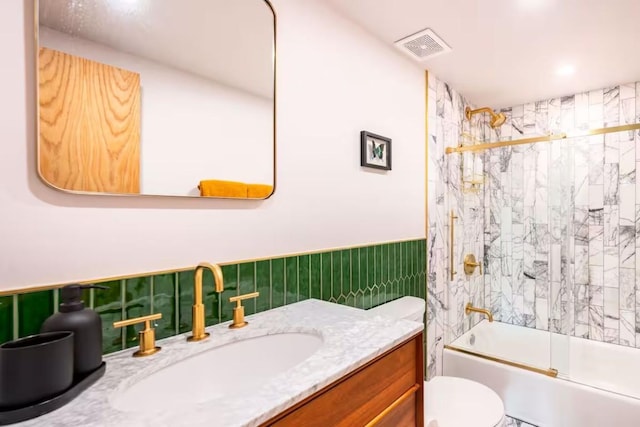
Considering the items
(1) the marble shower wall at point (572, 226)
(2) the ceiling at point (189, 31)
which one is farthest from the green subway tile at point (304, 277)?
(1) the marble shower wall at point (572, 226)

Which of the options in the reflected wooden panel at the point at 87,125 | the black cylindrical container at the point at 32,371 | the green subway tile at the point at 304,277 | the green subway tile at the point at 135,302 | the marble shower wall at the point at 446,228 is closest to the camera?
the black cylindrical container at the point at 32,371

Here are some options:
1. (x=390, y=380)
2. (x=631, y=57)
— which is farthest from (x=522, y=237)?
(x=390, y=380)

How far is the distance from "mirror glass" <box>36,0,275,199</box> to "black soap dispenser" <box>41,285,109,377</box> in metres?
0.28

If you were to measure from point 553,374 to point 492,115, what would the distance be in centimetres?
203

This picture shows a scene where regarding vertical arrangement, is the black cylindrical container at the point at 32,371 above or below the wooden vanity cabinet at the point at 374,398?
above

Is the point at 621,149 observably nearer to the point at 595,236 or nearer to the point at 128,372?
the point at 595,236

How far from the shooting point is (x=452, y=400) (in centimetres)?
173

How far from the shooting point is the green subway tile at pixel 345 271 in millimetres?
1550

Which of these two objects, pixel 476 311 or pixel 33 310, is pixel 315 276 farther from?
pixel 476 311

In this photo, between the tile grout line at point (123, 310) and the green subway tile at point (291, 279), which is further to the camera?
the green subway tile at point (291, 279)

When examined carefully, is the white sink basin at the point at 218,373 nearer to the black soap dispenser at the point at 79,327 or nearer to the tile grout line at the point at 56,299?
the black soap dispenser at the point at 79,327

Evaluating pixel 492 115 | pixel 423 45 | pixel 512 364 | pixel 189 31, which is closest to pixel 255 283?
pixel 189 31

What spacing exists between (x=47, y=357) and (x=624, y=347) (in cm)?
351

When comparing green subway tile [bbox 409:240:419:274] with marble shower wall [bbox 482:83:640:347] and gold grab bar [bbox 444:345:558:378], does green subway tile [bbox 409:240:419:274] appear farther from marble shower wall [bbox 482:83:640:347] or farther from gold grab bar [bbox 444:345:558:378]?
marble shower wall [bbox 482:83:640:347]
